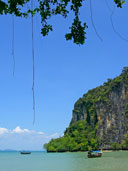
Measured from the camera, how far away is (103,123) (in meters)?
75.3

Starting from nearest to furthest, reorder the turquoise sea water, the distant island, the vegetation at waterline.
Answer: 1. the turquoise sea water
2. the distant island
3. the vegetation at waterline

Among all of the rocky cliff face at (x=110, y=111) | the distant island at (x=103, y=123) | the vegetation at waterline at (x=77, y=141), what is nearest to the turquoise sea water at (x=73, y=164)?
the distant island at (x=103, y=123)

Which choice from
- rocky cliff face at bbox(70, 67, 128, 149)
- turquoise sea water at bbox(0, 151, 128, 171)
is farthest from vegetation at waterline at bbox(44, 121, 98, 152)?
turquoise sea water at bbox(0, 151, 128, 171)

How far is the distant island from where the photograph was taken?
68750 millimetres

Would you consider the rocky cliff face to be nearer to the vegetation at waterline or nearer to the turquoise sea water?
the vegetation at waterline

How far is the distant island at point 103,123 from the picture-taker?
226 ft

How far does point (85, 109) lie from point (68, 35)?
87.8 meters

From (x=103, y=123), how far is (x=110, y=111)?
15.8 feet

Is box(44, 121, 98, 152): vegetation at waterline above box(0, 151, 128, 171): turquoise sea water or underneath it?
above

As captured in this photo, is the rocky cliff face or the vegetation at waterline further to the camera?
the vegetation at waterline

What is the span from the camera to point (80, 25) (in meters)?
4.19

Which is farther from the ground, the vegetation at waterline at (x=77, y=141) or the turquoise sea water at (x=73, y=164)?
the vegetation at waterline at (x=77, y=141)

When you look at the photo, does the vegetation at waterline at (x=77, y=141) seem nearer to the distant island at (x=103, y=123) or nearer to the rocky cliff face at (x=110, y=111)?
the distant island at (x=103, y=123)

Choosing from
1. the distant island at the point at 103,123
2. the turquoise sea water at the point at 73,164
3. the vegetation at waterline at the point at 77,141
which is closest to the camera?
the turquoise sea water at the point at 73,164
